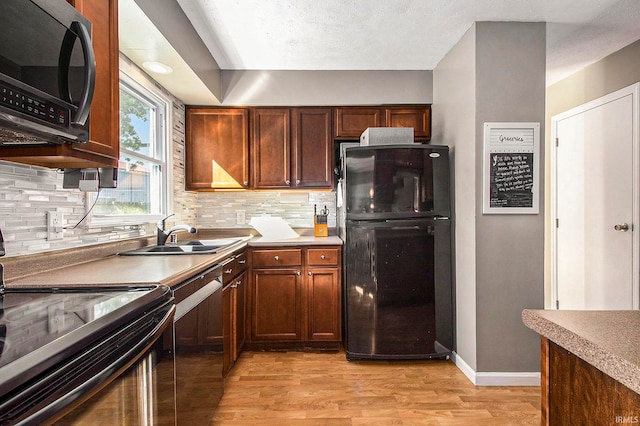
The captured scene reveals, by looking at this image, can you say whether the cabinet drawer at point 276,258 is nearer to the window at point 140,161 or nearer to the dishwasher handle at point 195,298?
the window at point 140,161

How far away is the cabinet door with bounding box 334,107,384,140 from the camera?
3.45m

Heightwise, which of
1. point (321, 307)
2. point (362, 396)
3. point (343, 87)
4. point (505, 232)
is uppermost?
point (343, 87)

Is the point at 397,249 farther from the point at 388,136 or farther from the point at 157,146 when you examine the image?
the point at 157,146

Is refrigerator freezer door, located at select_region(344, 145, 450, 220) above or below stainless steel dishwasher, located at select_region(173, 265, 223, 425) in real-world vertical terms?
above

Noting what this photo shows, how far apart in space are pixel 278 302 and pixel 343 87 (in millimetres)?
2006

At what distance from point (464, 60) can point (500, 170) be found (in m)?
0.87

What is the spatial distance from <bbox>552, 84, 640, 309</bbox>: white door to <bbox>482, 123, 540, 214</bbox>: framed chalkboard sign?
1033mm

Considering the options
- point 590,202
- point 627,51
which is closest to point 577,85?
point 627,51

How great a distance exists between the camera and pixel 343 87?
3.43 meters

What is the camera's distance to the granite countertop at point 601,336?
2.03ft

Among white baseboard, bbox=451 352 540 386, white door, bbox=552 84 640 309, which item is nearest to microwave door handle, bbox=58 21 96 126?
white baseboard, bbox=451 352 540 386

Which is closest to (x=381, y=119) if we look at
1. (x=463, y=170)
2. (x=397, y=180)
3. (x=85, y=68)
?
(x=397, y=180)

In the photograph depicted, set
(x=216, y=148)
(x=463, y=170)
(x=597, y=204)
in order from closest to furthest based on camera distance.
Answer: (x=463, y=170)
(x=597, y=204)
(x=216, y=148)

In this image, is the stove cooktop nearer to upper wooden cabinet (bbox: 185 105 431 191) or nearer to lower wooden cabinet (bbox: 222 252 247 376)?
lower wooden cabinet (bbox: 222 252 247 376)
